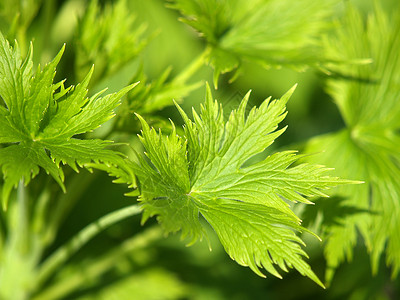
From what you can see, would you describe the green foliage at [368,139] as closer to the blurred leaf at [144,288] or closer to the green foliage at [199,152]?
the green foliage at [199,152]

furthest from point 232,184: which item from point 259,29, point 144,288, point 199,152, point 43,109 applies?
point 144,288

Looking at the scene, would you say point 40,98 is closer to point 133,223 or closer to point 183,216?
point 183,216

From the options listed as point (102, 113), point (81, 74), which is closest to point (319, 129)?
point (81, 74)

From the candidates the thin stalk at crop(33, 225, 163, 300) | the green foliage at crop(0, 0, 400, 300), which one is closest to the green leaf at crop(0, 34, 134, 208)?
the green foliage at crop(0, 0, 400, 300)

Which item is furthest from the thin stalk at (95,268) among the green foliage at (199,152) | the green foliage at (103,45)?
the green foliage at (103,45)

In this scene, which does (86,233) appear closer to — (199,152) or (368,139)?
(199,152)

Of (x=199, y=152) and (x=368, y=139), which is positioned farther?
(x=368, y=139)
